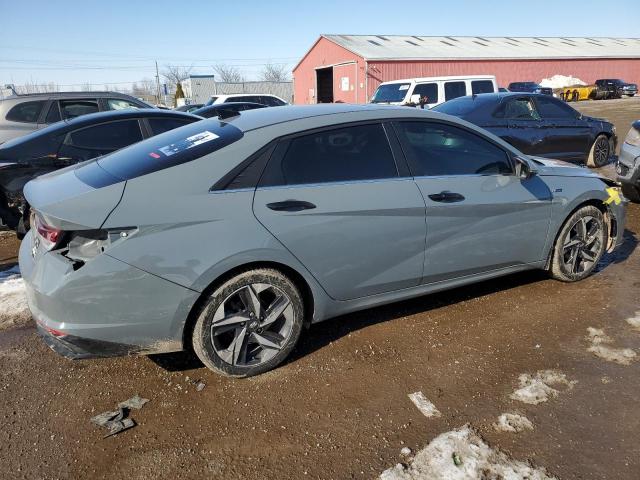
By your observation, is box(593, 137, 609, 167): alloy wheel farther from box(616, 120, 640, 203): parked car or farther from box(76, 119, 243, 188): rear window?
box(76, 119, 243, 188): rear window

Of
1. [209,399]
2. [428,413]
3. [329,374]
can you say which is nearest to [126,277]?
[209,399]

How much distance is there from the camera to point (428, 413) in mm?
2701

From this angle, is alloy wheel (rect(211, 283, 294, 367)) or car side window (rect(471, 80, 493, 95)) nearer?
alloy wheel (rect(211, 283, 294, 367))

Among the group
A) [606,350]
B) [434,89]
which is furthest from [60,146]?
[434,89]

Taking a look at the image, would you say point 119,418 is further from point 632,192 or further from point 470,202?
point 632,192

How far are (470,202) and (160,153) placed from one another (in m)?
2.13

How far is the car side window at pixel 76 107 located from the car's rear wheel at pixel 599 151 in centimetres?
888

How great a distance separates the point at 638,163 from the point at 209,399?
20.1 ft

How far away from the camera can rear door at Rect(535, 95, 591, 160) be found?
849 cm

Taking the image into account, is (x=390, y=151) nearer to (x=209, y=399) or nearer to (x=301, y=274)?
(x=301, y=274)

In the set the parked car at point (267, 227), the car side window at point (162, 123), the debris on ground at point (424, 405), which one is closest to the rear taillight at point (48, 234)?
the parked car at point (267, 227)

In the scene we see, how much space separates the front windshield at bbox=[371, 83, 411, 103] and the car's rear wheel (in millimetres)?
4769

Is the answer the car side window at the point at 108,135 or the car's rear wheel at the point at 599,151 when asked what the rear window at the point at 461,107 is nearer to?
the car's rear wheel at the point at 599,151

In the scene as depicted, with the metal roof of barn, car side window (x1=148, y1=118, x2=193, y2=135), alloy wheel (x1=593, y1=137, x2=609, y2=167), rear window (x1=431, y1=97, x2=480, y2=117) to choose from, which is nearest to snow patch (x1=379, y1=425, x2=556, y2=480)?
car side window (x1=148, y1=118, x2=193, y2=135)
